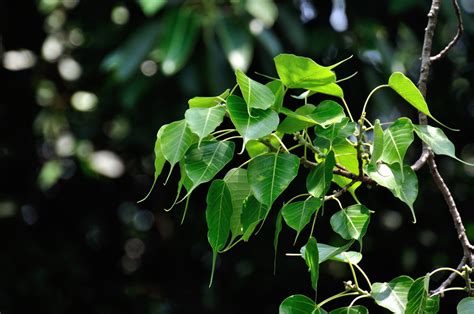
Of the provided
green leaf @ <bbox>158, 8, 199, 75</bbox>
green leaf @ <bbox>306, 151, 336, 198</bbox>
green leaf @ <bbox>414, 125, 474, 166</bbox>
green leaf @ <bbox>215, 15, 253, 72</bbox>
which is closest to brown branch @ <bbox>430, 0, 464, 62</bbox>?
green leaf @ <bbox>414, 125, 474, 166</bbox>

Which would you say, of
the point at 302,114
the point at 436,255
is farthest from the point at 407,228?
the point at 302,114

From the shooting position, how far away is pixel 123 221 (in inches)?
161

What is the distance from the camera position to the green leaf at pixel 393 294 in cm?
102

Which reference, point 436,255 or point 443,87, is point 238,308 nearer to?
point 436,255

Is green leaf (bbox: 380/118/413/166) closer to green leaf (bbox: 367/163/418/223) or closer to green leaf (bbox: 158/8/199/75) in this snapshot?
green leaf (bbox: 367/163/418/223)

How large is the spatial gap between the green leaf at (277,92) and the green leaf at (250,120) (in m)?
0.02

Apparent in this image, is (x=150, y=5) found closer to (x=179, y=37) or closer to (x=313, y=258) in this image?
(x=179, y=37)

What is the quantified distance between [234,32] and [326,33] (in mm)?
527

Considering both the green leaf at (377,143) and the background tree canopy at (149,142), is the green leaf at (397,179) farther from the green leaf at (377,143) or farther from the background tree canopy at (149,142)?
the background tree canopy at (149,142)

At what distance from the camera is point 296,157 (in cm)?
99

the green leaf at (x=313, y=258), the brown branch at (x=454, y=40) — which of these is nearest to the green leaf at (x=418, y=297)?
the green leaf at (x=313, y=258)

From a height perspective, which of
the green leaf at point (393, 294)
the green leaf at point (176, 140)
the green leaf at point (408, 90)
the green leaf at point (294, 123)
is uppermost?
the green leaf at point (176, 140)

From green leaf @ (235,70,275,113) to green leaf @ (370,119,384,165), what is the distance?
0.12 metres

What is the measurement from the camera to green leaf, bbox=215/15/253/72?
2602mm
